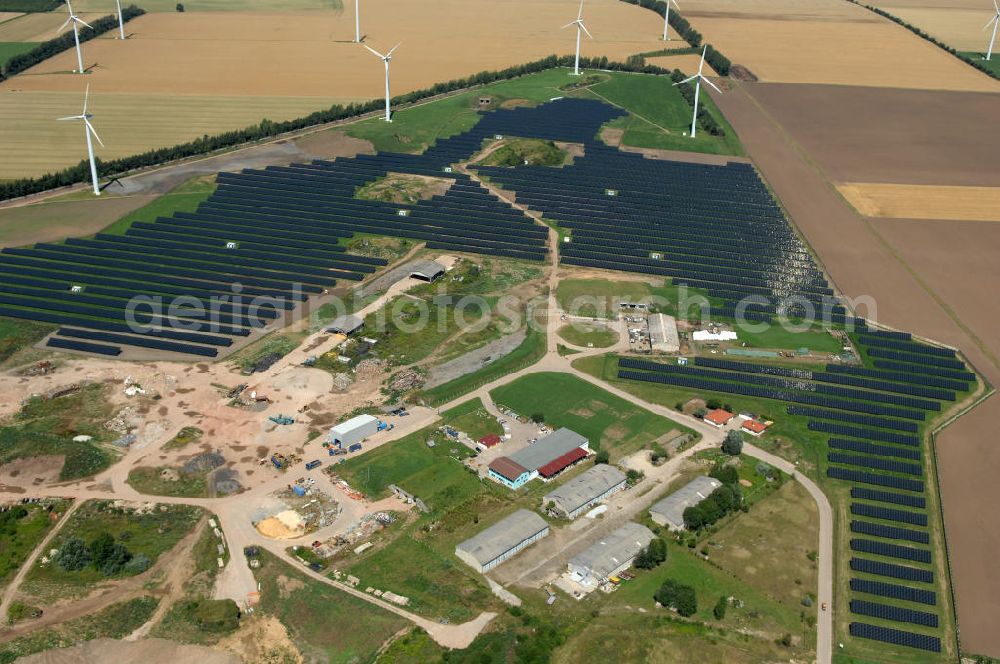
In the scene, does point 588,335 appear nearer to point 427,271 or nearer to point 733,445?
point 427,271

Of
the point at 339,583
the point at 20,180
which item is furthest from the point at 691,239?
the point at 20,180

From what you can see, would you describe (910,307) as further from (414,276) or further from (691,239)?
(414,276)

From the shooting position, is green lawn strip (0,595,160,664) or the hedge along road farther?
the hedge along road

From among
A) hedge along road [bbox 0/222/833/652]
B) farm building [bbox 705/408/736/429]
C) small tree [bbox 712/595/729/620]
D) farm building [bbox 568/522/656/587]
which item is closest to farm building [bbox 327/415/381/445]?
hedge along road [bbox 0/222/833/652]

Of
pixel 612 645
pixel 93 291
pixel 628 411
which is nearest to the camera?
pixel 612 645

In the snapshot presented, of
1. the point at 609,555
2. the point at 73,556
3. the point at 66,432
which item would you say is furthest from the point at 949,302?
the point at 73,556

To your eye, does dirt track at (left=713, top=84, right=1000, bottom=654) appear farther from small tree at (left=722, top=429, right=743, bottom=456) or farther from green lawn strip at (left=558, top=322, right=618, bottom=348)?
green lawn strip at (left=558, top=322, right=618, bottom=348)

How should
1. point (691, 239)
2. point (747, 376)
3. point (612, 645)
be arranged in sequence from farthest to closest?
point (691, 239)
point (747, 376)
point (612, 645)
